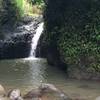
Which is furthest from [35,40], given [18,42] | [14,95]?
[14,95]

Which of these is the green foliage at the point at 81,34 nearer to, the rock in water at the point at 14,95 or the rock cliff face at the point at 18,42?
the rock in water at the point at 14,95

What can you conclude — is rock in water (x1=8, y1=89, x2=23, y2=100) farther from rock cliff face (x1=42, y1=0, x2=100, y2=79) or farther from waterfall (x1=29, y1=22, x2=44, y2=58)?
waterfall (x1=29, y1=22, x2=44, y2=58)

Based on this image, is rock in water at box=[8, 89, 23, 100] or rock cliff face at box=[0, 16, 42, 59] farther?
rock cliff face at box=[0, 16, 42, 59]

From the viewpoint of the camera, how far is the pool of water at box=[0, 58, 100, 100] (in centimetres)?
1488

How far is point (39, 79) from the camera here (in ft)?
55.7

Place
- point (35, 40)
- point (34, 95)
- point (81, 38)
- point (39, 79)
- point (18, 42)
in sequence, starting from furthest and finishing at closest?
point (35, 40)
point (18, 42)
point (81, 38)
point (39, 79)
point (34, 95)

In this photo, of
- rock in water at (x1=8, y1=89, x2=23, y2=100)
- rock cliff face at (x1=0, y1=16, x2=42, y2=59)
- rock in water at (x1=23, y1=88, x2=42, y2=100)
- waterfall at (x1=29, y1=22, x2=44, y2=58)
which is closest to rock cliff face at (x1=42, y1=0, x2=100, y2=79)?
rock in water at (x1=23, y1=88, x2=42, y2=100)

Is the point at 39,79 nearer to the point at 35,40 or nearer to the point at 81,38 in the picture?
the point at 81,38

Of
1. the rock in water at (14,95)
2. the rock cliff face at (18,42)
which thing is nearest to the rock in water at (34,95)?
the rock in water at (14,95)

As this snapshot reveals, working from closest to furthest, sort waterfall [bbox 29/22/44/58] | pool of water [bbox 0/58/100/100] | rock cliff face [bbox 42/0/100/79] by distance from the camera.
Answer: pool of water [bbox 0/58/100/100] < rock cliff face [bbox 42/0/100/79] < waterfall [bbox 29/22/44/58]

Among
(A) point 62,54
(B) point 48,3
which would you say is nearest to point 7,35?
(B) point 48,3

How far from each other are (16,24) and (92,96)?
1406 centimetres

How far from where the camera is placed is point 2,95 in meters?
13.5

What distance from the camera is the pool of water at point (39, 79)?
14.9 m
